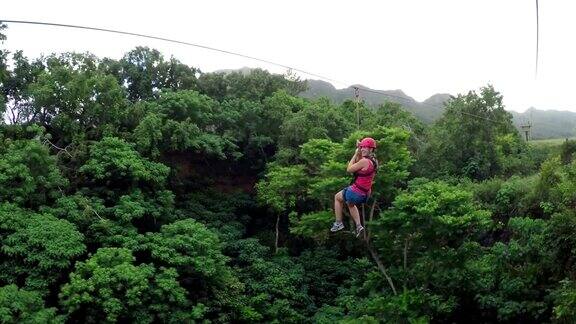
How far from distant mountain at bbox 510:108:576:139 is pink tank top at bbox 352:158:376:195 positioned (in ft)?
86.5

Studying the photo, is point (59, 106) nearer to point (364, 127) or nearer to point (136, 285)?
point (136, 285)

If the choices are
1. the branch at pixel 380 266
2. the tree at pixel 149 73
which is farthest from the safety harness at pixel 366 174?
the tree at pixel 149 73

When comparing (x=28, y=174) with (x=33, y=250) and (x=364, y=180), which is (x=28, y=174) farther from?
(x=364, y=180)

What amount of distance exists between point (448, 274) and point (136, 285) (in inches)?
205

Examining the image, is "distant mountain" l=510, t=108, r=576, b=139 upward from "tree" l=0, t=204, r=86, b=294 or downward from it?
upward

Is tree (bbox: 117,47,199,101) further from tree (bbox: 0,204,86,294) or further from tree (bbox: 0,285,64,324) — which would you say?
tree (bbox: 0,285,64,324)

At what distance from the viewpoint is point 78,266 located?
8.51m

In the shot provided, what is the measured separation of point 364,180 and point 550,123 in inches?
1196

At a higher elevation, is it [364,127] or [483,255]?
[364,127]

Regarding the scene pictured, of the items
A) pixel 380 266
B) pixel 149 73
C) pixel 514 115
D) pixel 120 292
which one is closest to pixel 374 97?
pixel 514 115

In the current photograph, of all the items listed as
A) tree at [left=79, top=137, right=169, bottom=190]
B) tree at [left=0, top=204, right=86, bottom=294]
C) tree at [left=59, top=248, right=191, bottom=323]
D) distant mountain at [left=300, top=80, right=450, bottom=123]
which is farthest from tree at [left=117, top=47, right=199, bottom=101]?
distant mountain at [left=300, top=80, right=450, bottom=123]

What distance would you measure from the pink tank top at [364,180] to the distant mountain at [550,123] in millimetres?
26375

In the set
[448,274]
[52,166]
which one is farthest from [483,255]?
[52,166]

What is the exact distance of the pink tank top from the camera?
514cm
